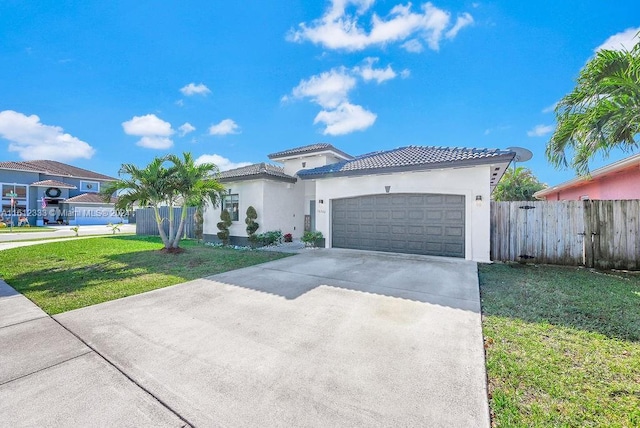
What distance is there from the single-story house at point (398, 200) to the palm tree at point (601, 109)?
1.71 m

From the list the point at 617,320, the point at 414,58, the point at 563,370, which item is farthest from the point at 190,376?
the point at 414,58

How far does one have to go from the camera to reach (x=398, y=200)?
1084 cm

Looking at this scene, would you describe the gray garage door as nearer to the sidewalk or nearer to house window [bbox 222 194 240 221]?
house window [bbox 222 194 240 221]

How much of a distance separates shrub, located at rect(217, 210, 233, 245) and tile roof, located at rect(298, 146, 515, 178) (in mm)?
4978

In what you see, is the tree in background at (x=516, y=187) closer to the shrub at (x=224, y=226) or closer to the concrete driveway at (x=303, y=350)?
the concrete driveway at (x=303, y=350)

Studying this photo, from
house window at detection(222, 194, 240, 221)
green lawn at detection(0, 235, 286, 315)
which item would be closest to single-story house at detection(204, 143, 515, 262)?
house window at detection(222, 194, 240, 221)

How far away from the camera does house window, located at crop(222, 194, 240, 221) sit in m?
14.7

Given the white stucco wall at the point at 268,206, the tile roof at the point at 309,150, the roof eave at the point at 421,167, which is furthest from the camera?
the tile roof at the point at 309,150

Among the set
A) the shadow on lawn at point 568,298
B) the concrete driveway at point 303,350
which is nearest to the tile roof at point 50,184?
the concrete driveway at point 303,350

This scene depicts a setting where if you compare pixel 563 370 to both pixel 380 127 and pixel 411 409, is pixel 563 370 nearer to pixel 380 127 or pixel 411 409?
pixel 411 409

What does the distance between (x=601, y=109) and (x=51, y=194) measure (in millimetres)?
51325

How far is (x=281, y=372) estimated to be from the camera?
9.67ft

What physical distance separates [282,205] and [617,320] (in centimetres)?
1293

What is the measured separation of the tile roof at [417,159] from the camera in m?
9.00
